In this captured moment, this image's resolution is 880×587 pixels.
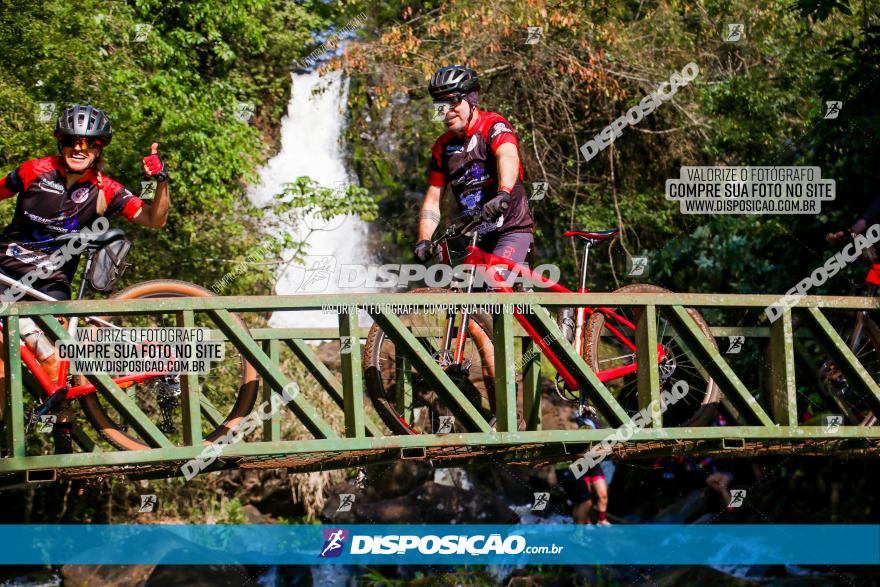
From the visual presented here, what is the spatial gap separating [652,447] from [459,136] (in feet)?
7.65

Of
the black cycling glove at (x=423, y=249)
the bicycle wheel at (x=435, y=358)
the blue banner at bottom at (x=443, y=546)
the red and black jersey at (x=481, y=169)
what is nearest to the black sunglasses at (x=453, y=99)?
the red and black jersey at (x=481, y=169)

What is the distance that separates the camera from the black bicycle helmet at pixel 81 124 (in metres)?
6.85

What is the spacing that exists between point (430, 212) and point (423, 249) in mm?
466

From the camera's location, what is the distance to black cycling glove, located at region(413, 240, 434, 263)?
7129mm

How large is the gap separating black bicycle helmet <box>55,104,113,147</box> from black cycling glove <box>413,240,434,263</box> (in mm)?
1934

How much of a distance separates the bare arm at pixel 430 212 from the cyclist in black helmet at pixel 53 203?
157cm

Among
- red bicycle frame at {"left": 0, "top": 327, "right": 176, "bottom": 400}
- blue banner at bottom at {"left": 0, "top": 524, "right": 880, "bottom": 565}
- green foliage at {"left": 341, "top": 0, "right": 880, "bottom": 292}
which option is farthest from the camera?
green foliage at {"left": 341, "top": 0, "right": 880, "bottom": 292}

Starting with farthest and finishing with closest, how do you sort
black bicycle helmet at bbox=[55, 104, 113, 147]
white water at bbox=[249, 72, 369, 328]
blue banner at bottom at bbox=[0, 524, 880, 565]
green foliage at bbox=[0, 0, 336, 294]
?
1. white water at bbox=[249, 72, 369, 328]
2. blue banner at bottom at bbox=[0, 524, 880, 565]
3. green foliage at bbox=[0, 0, 336, 294]
4. black bicycle helmet at bbox=[55, 104, 113, 147]

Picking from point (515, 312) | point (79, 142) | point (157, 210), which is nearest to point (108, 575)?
point (157, 210)

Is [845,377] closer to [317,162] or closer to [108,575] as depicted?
A: [108,575]

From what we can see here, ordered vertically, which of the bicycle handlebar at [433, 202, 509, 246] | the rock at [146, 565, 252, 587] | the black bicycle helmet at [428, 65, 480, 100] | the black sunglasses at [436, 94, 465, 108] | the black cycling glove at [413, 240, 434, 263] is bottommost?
the rock at [146, 565, 252, 587]

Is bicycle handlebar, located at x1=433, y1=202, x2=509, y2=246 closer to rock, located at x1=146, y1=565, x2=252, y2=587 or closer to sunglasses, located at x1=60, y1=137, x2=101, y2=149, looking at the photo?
sunglasses, located at x1=60, y1=137, x2=101, y2=149

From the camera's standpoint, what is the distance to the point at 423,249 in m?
7.15

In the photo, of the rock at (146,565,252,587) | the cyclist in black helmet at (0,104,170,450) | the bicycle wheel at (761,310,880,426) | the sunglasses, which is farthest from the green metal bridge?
the rock at (146,565,252,587)
